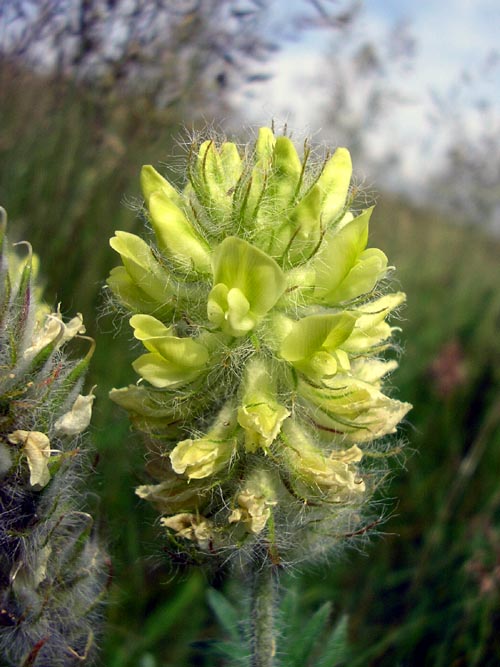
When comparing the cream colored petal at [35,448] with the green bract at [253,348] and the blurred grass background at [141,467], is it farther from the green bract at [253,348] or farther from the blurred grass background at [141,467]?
the blurred grass background at [141,467]

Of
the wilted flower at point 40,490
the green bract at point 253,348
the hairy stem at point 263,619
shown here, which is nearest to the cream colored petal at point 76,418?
the wilted flower at point 40,490

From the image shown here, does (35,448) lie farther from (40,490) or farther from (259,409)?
(259,409)

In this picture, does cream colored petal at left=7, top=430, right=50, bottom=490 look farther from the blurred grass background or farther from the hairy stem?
the hairy stem

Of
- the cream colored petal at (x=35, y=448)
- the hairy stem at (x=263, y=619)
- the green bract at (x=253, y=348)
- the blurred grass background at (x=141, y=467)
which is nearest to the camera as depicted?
the cream colored petal at (x=35, y=448)

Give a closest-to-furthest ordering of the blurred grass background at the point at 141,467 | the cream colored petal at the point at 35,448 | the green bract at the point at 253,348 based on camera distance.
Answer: the cream colored petal at the point at 35,448 < the green bract at the point at 253,348 < the blurred grass background at the point at 141,467

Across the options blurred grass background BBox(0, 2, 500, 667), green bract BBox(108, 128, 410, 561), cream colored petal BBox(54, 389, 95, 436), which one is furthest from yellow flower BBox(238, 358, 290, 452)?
blurred grass background BBox(0, 2, 500, 667)

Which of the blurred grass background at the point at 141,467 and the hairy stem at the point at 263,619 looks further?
the blurred grass background at the point at 141,467

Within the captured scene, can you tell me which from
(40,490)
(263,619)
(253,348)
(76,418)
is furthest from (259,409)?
(263,619)
